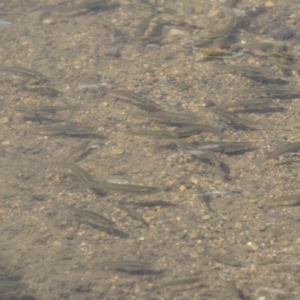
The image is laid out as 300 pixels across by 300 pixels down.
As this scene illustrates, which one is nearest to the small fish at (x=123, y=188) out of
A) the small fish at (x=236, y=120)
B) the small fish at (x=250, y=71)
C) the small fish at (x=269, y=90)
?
the small fish at (x=236, y=120)

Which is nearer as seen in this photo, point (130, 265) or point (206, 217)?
point (130, 265)

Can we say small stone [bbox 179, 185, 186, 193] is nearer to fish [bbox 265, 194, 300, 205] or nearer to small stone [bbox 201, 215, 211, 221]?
small stone [bbox 201, 215, 211, 221]

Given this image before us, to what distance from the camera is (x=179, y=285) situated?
5.27 meters

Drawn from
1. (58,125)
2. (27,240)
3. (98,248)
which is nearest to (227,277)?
(98,248)

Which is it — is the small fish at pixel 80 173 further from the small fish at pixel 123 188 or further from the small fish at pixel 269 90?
the small fish at pixel 269 90

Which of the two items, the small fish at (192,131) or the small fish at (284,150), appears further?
the small fish at (192,131)

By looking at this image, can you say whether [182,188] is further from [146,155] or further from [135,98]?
[135,98]

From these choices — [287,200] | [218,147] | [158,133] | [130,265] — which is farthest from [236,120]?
[130,265]

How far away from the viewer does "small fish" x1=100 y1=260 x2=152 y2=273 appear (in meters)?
5.41

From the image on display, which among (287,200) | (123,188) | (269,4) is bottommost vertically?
(287,200)

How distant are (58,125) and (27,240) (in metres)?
1.66

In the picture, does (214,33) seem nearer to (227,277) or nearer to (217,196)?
(217,196)

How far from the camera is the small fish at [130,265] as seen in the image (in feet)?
17.7

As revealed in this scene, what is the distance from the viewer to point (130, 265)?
541cm
